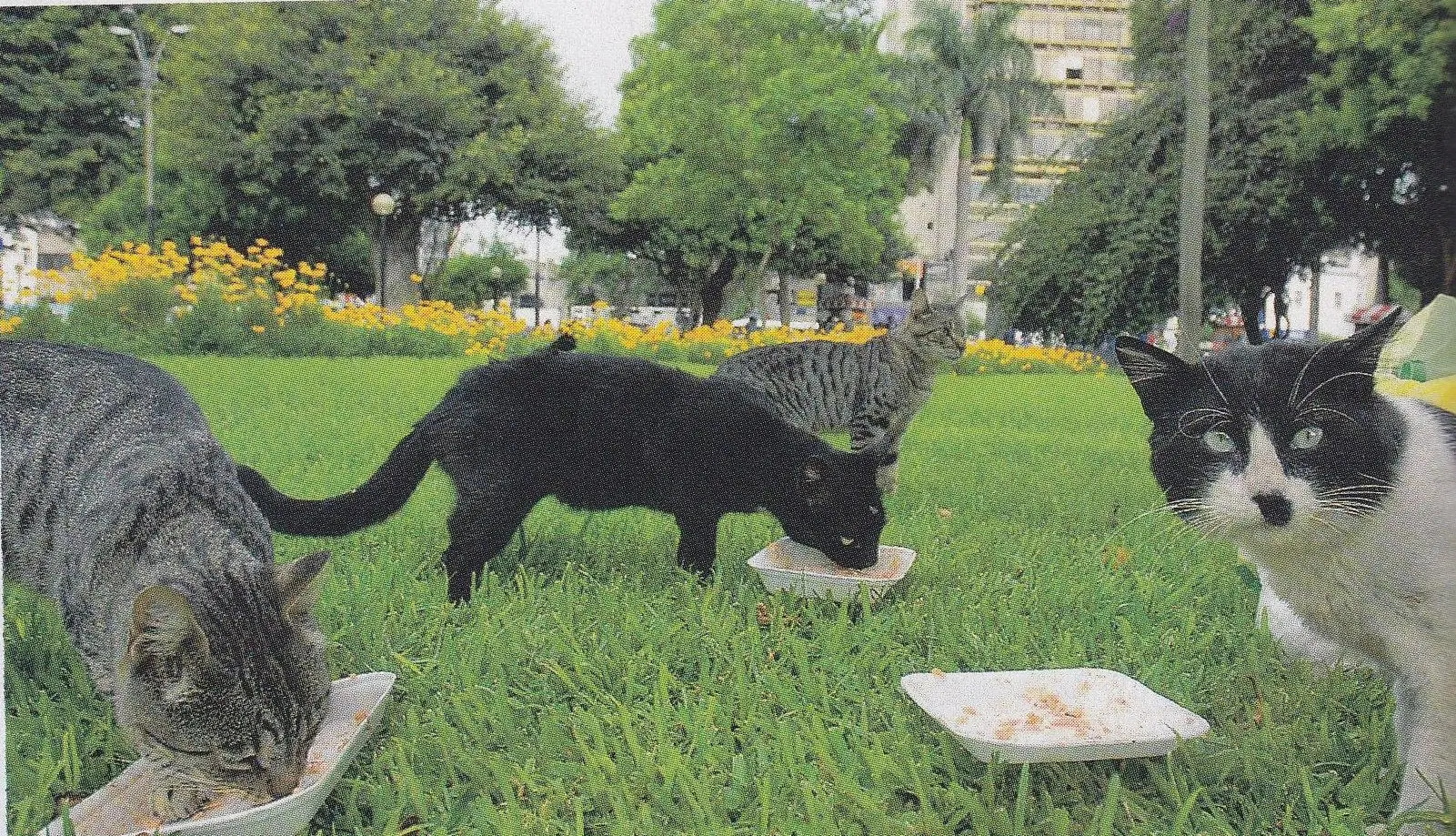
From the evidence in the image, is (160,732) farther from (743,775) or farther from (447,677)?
(743,775)

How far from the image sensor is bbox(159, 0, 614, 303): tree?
1635mm

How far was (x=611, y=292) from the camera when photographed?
1878 millimetres

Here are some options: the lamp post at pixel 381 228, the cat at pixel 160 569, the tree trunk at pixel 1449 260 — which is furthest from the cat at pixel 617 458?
the tree trunk at pixel 1449 260

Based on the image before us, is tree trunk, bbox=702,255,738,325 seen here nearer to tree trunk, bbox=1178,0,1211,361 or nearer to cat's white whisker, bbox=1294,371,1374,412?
tree trunk, bbox=1178,0,1211,361

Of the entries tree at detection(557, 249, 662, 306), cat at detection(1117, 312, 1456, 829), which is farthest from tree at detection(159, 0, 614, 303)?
cat at detection(1117, 312, 1456, 829)

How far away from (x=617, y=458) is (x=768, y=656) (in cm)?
52

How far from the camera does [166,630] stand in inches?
43.6

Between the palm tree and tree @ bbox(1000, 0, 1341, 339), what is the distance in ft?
0.35

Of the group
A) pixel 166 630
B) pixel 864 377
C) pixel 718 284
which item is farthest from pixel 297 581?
A: pixel 864 377

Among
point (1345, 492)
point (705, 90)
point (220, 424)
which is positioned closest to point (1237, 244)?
point (1345, 492)

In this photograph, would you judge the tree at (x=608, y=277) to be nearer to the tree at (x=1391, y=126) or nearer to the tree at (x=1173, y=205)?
the tree at (x=1173, y=205)

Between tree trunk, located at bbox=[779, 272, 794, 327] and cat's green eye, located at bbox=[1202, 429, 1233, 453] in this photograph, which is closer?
cat's green eye, located at bbox=[1202, 429, 1233, 453]

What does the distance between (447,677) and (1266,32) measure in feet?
4.79

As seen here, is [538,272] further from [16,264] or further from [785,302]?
[16,264]
